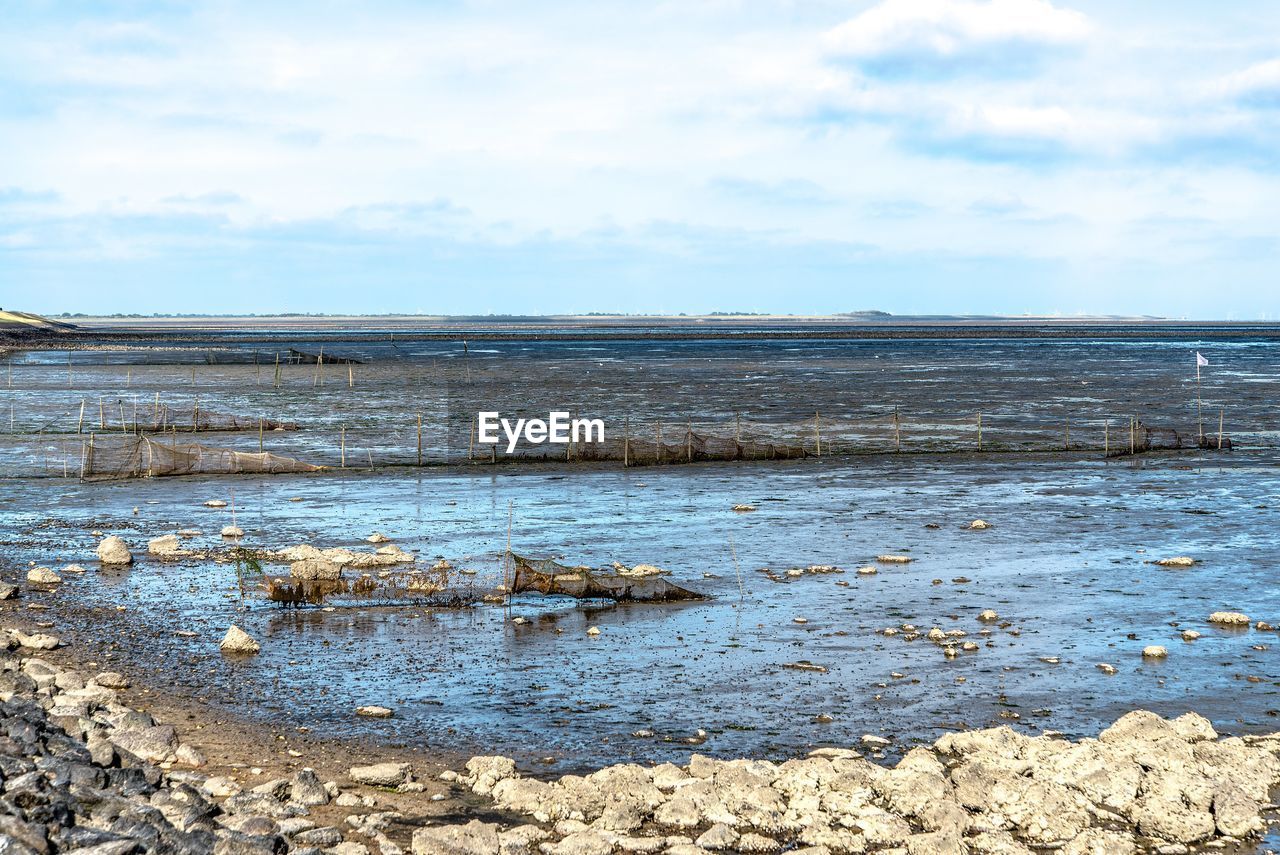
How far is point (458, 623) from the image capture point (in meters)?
20.1

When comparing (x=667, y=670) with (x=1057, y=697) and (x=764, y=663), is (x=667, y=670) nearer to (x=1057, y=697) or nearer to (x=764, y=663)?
(x=764, y=663)

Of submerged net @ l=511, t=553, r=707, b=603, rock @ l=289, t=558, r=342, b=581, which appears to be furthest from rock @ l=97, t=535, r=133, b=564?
submerged net @ l=511, t=553, r=707, b=603

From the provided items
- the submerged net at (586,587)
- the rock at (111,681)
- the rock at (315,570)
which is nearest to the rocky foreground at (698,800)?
the rock at (111,681)

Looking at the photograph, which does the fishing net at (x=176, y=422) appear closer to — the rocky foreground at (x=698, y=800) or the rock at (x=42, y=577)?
the rock at (x=42, y=577)

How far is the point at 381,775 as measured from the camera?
1304 cm

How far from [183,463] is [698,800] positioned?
2983 cm

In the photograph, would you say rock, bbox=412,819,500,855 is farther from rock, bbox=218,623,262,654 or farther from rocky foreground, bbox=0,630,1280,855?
rock, bbox=218,623,262,654

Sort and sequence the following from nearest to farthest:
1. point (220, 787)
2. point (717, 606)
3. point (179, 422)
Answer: point (220, 787) → point (717, 606) → point (179, 422)

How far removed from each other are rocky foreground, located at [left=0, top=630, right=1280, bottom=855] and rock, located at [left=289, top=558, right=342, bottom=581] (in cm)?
765

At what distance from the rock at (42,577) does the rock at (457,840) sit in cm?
1375

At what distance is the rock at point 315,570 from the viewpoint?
70.7ft

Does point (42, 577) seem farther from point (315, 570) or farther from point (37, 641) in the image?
point (315, 570)

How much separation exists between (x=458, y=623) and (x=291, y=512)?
493 inches

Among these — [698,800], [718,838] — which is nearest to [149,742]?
[698,800]
